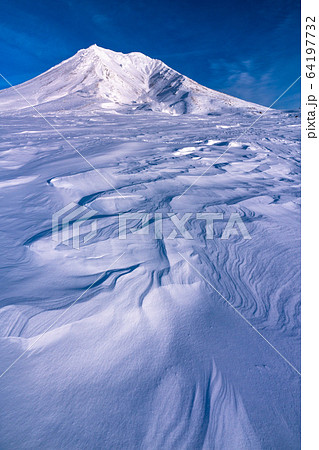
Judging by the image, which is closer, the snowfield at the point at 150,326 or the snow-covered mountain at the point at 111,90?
the snowfield at the point at 150,326

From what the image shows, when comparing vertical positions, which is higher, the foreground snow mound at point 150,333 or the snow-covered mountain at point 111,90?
the snow-covered mountain at point 111,90

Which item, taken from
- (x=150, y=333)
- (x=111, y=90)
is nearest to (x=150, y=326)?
(x=150, y=333)

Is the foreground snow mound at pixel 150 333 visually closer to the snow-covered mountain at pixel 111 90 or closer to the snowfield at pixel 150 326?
the snowfield at pixel 150 326

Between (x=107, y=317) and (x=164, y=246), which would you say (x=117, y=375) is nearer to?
(x=107, y=317)

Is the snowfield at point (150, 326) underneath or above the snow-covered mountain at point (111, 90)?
underneath

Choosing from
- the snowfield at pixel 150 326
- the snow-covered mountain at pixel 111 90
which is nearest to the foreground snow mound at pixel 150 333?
the snowfield at pixel 150 326

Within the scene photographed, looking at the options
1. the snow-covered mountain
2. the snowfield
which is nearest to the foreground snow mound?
the snowfield
